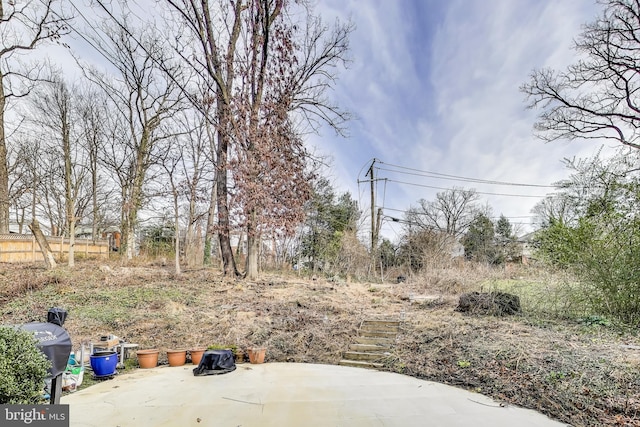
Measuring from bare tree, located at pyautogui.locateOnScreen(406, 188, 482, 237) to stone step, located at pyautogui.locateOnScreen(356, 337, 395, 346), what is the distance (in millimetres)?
18918

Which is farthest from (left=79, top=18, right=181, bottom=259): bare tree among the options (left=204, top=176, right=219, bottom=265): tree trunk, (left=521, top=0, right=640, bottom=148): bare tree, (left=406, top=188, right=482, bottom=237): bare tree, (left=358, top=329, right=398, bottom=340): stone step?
(left=406, top=188, right=482, bottom=237): bare tree

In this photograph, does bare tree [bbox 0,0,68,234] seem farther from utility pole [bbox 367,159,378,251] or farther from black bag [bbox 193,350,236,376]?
utility pole [bbox 367,159,378,251]

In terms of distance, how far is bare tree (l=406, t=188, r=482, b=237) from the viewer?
79.7 feet

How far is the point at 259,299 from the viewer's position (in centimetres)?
820

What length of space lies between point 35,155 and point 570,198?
20335 mm

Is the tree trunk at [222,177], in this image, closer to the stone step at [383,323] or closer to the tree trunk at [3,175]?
the stone step at [383,323]

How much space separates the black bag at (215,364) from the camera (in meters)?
4.73

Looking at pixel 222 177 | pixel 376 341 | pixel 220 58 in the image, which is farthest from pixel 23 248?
pixel 376 341

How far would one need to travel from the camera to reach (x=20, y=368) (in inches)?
87.3

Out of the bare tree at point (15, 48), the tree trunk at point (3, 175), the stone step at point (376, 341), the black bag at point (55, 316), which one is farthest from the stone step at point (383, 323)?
the tree trunk at point (3, 175)

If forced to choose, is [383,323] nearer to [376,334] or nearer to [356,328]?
[376,334]

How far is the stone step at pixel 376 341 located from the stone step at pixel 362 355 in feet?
1.03

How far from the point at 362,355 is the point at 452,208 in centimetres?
2209

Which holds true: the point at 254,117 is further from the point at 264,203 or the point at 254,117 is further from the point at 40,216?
the point at 40,216
